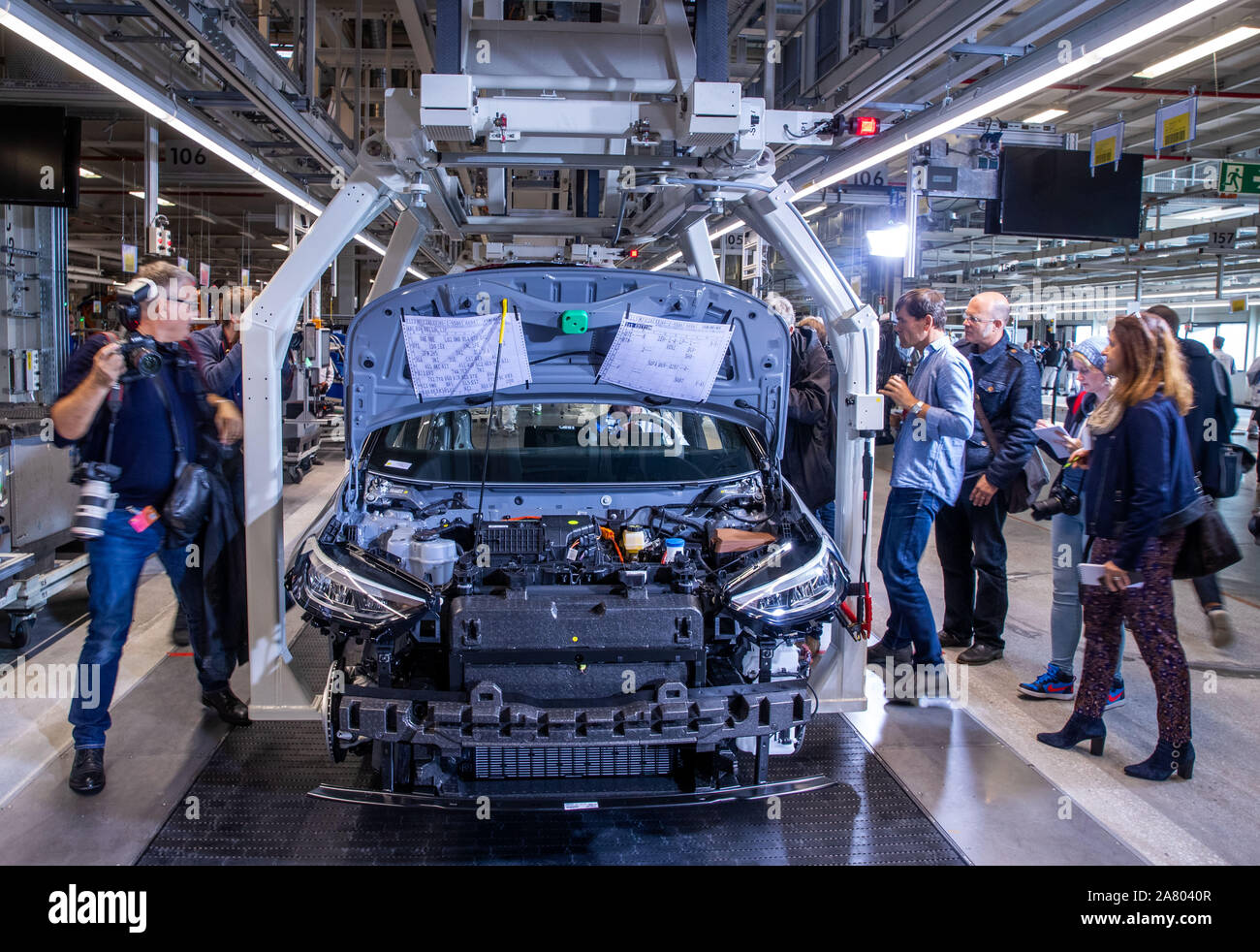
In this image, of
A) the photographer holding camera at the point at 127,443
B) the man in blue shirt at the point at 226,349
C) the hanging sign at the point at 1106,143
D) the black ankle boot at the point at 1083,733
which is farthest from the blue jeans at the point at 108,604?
the hanging sign at the point at 1106,143

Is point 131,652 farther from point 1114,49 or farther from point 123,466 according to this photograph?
point 1114,49

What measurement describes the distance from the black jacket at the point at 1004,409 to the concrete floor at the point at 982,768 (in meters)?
1.03

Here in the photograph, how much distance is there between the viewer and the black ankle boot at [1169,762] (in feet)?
10.6

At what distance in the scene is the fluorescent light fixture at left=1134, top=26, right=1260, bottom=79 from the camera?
263 inches

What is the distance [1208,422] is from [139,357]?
410 cm

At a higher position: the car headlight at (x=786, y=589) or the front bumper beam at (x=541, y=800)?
the car headlight at (x=786, y=589)

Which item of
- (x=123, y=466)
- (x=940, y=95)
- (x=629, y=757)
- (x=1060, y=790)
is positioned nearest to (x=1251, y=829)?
(x=1060, y=790)

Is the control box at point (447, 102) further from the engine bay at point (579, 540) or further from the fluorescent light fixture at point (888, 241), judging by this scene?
the fluorescent light fixture at point (888, 241)

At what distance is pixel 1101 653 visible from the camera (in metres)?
3.29

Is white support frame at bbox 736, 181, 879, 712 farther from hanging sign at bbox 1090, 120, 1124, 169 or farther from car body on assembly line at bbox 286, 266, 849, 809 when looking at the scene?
hanging sign at bbox 1090, 120, 1124, 169

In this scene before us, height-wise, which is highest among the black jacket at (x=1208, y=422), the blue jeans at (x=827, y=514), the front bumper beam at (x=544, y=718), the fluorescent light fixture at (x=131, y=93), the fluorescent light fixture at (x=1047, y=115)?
the fluorescent light fixture at (x=1047, y=115)

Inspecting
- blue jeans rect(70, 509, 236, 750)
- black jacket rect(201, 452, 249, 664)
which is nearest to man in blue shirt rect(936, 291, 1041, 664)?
black jacket rect(201, 452, 249, 664)

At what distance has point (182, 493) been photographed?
10.6 feet

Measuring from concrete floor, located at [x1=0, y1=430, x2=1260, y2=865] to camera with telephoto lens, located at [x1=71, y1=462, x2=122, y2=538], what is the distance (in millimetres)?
925
